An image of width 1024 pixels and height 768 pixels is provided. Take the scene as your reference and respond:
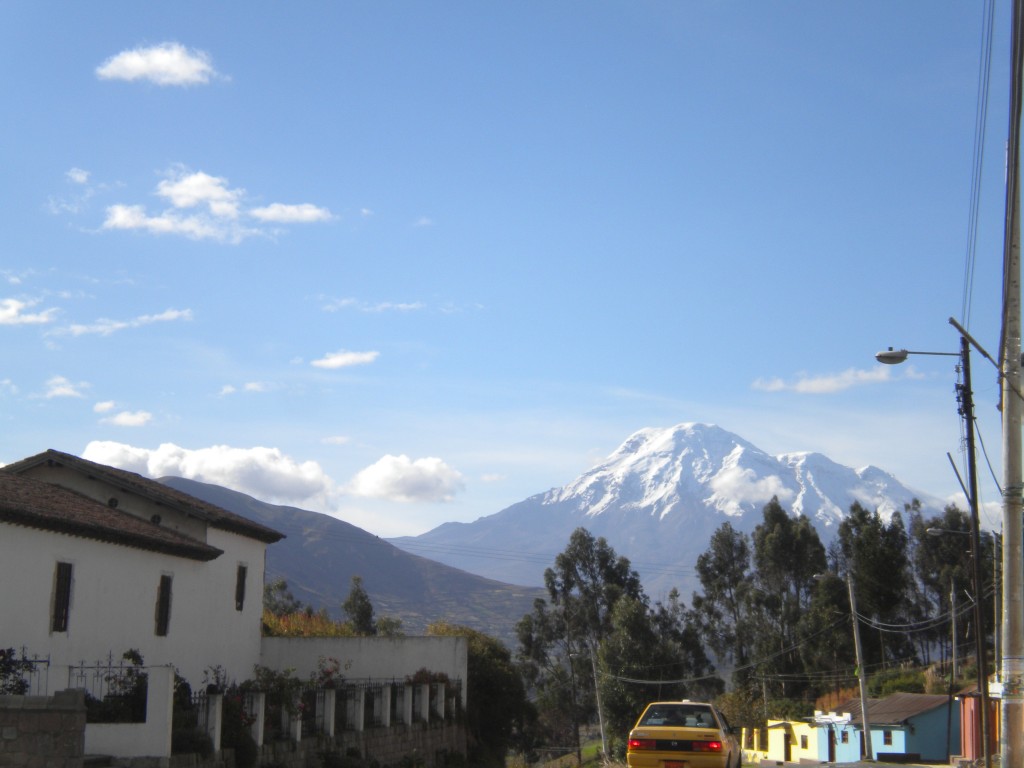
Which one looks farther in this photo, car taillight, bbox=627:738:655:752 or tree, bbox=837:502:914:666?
tree, bbox=837:502:914:666

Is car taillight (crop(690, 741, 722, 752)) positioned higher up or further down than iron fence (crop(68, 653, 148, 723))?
further down

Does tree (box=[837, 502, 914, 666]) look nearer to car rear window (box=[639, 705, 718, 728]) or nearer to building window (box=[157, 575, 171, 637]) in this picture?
building window (box=[157, 575, 171, 637])

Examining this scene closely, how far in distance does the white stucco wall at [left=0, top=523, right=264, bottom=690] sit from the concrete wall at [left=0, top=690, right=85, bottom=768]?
4.94m

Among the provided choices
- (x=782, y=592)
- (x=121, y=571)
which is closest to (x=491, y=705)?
(x=121, y=571)

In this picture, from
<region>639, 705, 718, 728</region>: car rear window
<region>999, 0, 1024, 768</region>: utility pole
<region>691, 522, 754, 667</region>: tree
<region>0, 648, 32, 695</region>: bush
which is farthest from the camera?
<region>691, 522, 754, 667</region>: tree

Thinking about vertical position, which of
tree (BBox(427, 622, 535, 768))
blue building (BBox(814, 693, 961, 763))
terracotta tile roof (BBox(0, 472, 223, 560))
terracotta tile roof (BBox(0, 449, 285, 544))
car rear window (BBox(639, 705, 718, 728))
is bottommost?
blue building (BBox(814, 693, 961, 763))

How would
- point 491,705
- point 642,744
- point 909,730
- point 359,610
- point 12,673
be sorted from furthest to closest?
point 359,610
point 909,730
point 491,705
point 12,673
point 642,744

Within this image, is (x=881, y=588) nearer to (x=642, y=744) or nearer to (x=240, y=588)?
(x=240, y=588)

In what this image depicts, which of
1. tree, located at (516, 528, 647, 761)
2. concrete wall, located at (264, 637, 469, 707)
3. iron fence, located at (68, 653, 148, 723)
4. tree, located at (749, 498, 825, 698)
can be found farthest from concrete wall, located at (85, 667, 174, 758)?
tree, located at (516, 528, 647, 761)

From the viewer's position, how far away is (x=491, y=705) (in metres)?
42.2

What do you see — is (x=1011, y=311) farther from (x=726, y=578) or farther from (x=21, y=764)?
(x=726, y=578)

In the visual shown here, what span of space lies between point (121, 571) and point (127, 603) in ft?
2.51

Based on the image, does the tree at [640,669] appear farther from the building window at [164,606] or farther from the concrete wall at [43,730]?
the concrete wall at [43,730]

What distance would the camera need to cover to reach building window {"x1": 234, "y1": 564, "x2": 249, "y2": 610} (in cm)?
3120
